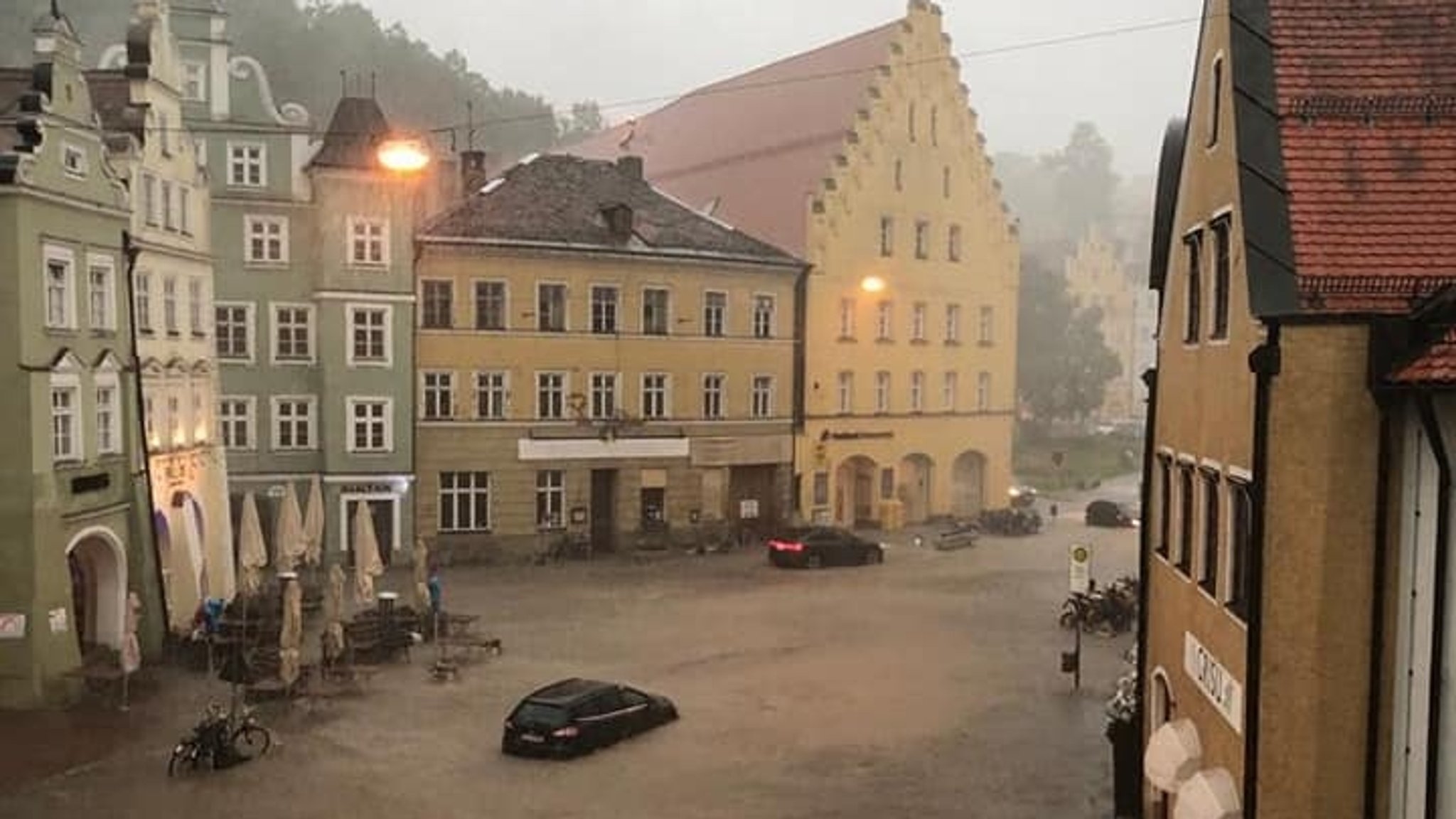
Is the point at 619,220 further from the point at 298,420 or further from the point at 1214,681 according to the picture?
the point at 1214,681

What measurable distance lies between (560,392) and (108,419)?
17559 mm

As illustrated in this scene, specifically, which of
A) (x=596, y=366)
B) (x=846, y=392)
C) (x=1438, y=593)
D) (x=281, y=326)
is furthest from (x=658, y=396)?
(x=1438, y=593)

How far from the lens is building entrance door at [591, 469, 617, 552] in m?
43.0

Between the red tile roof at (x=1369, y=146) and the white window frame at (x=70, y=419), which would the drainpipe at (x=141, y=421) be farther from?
the red tile roof at (x=1369, y=146)

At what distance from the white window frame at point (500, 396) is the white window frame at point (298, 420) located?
15.2 feet

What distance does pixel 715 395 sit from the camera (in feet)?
147

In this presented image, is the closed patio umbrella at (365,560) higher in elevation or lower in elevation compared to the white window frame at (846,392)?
lower

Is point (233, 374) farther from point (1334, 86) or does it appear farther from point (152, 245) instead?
point (1334, 86)

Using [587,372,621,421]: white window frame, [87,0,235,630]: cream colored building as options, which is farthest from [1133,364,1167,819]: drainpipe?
[587,372,621,421]: white window frame

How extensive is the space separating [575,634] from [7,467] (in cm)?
1182

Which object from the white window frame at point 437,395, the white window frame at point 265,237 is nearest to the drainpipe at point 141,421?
the white window frame at point 265,237

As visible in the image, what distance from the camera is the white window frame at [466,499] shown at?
40.4 meters

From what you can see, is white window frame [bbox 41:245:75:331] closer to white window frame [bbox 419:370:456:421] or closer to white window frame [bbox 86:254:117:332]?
white window frame [bbox 86:254:117:332]

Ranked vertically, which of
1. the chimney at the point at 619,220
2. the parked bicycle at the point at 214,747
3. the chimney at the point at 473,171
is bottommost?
the parked bicycle at the point at 214,747
